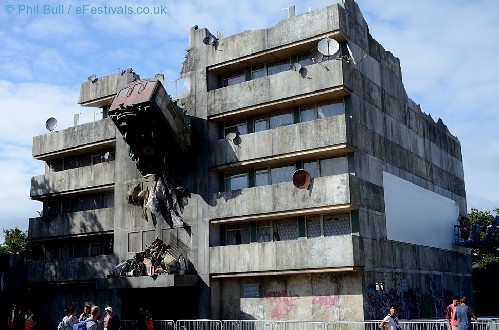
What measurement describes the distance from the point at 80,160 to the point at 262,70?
14935 millimetres

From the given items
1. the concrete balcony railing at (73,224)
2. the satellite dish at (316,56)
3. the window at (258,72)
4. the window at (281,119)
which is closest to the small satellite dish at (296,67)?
the satellite dish at (316,56)

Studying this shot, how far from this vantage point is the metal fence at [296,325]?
2123cm

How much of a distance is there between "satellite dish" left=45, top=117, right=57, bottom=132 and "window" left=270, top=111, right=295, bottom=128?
55.1ft

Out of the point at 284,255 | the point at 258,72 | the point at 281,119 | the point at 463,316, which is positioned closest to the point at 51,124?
the point at 258,72

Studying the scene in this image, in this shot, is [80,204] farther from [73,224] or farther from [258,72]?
[258,72]

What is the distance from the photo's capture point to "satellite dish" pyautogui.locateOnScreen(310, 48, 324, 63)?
2891 cm

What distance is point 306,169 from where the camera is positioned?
96.7 feet

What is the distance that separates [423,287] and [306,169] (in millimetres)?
9882

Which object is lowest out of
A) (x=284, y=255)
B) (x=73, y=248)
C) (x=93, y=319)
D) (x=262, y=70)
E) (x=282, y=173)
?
(x=93, y=319)

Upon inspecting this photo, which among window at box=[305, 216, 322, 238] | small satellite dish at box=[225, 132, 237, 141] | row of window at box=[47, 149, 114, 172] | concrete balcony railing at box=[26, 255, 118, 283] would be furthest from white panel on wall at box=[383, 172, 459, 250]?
row of window at box=[47, 149, 114, 172]

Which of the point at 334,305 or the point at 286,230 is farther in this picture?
the point at 286,230

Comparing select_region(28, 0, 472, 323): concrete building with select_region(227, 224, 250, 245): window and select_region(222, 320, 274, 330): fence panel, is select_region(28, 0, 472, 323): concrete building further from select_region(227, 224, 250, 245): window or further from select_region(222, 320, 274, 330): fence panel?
select_region(222, 320, 274, 330): fence panel

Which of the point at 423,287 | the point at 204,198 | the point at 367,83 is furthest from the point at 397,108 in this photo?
the point at 204,198

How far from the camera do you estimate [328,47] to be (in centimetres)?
2798
